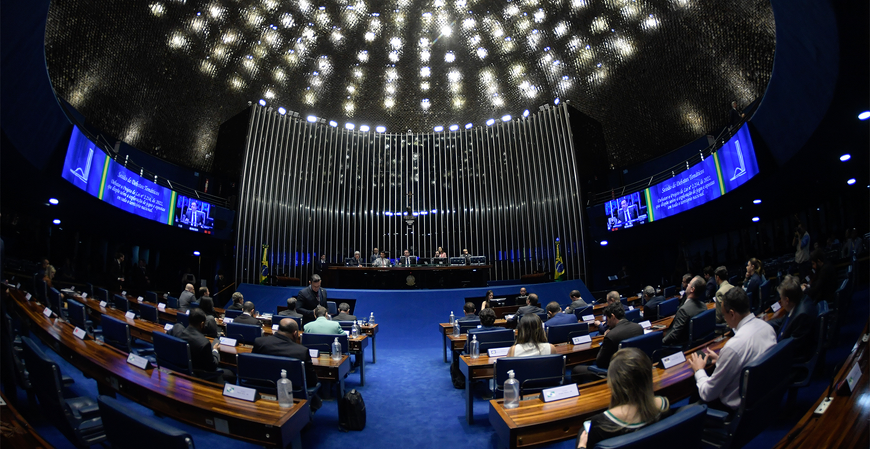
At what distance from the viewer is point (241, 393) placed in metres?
2.53

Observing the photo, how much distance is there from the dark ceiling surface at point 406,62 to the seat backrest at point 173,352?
957 cm

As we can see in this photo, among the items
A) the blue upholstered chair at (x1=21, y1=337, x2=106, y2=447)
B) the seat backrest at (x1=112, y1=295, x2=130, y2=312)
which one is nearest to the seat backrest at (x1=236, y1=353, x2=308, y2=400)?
the blue upholstered chair at (x1=21, y1=337, x2=106, y2=447)

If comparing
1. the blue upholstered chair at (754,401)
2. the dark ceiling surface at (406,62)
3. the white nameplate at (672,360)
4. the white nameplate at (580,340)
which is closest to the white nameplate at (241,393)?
the blue upholstered chair at (754,401)

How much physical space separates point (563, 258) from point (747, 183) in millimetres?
6597

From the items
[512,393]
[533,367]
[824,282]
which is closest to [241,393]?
[512,393]

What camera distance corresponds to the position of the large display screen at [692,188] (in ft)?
27.9

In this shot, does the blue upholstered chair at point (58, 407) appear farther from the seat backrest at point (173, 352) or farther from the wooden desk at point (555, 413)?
the wooden desk at point (555, 413)

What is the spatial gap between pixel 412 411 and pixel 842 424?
339cm

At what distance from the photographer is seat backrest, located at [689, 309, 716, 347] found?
3768 millimetres

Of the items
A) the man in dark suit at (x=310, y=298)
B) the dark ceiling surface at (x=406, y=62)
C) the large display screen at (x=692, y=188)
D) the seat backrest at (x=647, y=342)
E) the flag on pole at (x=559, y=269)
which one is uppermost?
the dark ceiling surface at (x=406, y=62)

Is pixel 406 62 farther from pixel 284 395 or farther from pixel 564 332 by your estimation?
pixel 284 395

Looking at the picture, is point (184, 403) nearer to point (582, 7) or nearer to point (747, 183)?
point (747, 183)

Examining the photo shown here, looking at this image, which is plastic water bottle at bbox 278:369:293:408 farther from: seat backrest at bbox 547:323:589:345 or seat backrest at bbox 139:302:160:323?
seat backrest at bbox 139:302:160:323

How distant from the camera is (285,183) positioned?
1548 centimetres
